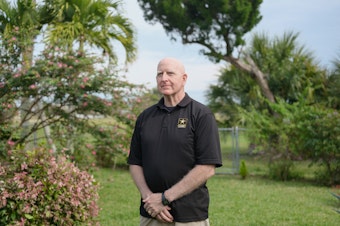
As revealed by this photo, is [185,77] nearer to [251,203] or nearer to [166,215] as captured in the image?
[166,215]

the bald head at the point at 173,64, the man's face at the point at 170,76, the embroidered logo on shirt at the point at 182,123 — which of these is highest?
the bald head at the point at 173,64

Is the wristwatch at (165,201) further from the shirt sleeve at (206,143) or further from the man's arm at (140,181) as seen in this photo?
the shirt sleeve at (206,143)

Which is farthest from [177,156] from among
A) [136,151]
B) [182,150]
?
[136,151]

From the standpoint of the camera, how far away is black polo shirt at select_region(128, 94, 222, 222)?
325 centimetres

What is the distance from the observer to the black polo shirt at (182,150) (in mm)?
3248

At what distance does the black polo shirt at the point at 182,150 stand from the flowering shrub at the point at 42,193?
2.45 m

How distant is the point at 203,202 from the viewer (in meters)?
3.33

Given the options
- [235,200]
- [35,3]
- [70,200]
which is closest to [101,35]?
[35,3]

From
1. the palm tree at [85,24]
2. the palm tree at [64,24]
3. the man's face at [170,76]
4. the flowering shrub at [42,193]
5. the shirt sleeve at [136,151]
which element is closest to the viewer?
the man's face at [170,76]

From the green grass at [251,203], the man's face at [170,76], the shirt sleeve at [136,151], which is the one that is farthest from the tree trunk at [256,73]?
the man's face at [170,76]

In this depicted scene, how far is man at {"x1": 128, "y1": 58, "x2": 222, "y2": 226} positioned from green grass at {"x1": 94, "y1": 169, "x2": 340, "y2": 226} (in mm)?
4534

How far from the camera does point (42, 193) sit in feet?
18.1

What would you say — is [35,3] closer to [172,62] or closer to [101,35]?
[101,35]

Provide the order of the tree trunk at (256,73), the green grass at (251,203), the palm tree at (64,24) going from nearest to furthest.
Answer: the green grass at (251,203)
the palm tree at (64,24)
the tree trunk at (256,73)
